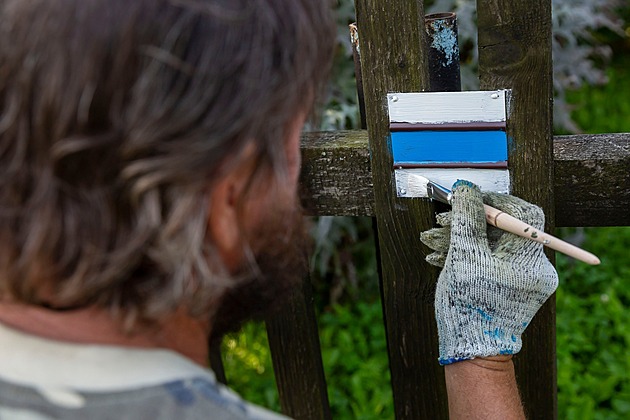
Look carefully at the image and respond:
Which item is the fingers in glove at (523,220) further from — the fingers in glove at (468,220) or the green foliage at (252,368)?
the green foliage at (252,368)

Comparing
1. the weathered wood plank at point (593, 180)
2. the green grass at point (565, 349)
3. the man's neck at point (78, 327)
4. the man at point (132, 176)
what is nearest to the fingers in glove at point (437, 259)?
the weathered wood plank at point (593, 180)

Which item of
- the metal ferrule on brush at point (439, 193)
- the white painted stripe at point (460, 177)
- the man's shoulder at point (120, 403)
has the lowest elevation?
the man's shoulder at point (120, 403)

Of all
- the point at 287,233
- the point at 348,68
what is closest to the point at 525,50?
the point at 287,233

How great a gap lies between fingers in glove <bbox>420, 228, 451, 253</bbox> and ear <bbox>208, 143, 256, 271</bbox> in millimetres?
585

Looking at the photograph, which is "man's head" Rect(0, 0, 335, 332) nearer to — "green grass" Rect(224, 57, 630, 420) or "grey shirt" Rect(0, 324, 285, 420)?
"grey shirt" Rect(0, 324, 285, 420)

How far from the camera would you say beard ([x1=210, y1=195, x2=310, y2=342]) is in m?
1.08

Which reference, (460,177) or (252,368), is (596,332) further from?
(460,177)

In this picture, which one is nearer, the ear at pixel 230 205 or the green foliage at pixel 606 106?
the ear at pixel 230 205

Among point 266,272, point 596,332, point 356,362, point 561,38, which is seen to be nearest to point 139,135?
point 266,272

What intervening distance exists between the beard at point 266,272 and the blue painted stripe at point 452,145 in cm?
32

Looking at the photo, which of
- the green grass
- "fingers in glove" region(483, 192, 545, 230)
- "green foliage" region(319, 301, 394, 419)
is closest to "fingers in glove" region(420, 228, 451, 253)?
"fingers in glove" region(483, 192, 545, 230)

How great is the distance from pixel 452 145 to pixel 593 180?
0.29 m

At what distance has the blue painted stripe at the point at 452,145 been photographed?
1.43 m

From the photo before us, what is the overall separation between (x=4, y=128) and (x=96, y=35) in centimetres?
17
